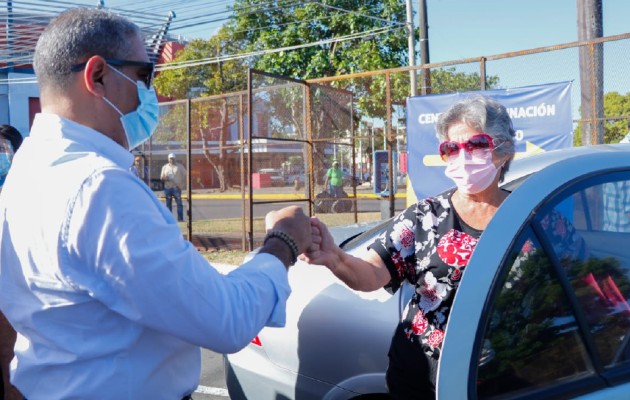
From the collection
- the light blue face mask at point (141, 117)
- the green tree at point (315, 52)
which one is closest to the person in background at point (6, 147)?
the light blue face mask at point (141, 117)

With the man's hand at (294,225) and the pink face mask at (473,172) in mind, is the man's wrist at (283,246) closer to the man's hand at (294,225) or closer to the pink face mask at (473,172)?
the man's hand at (294,225)

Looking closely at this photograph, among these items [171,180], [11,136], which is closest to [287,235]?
[11,136]

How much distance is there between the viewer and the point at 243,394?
2.97 metres

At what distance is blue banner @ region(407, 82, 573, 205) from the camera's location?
7035 millimetres

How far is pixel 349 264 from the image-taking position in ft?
7.33

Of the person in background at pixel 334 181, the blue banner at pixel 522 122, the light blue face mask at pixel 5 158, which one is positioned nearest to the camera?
the light blue face mask at pixel 5 158

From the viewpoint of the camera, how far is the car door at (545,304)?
1529 mm

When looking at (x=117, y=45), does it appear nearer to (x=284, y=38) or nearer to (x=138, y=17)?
(x=138, y=17)

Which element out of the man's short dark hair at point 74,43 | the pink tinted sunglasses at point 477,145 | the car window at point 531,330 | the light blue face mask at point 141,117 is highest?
the man's short dark hair at point 74,43

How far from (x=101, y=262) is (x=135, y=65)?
0.56m

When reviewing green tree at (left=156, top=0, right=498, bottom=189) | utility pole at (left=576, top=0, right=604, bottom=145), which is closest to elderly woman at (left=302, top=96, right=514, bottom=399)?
utility pole at (left=576, top=0, right=604, bottom=145)

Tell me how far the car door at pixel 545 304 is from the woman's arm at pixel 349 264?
2.30 ft

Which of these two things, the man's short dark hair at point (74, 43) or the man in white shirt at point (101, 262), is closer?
the man in white shirt at point (101, 262)

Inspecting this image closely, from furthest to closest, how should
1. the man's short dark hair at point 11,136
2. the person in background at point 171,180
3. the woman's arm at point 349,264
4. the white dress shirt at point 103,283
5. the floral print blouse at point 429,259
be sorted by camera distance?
the person in background at point 171,180 < the man's short dark hair at point 11,136 < the woman's arm at point 349,264 < the floral print blouse at point 429,259 < the white dress shirt at point 103,283
